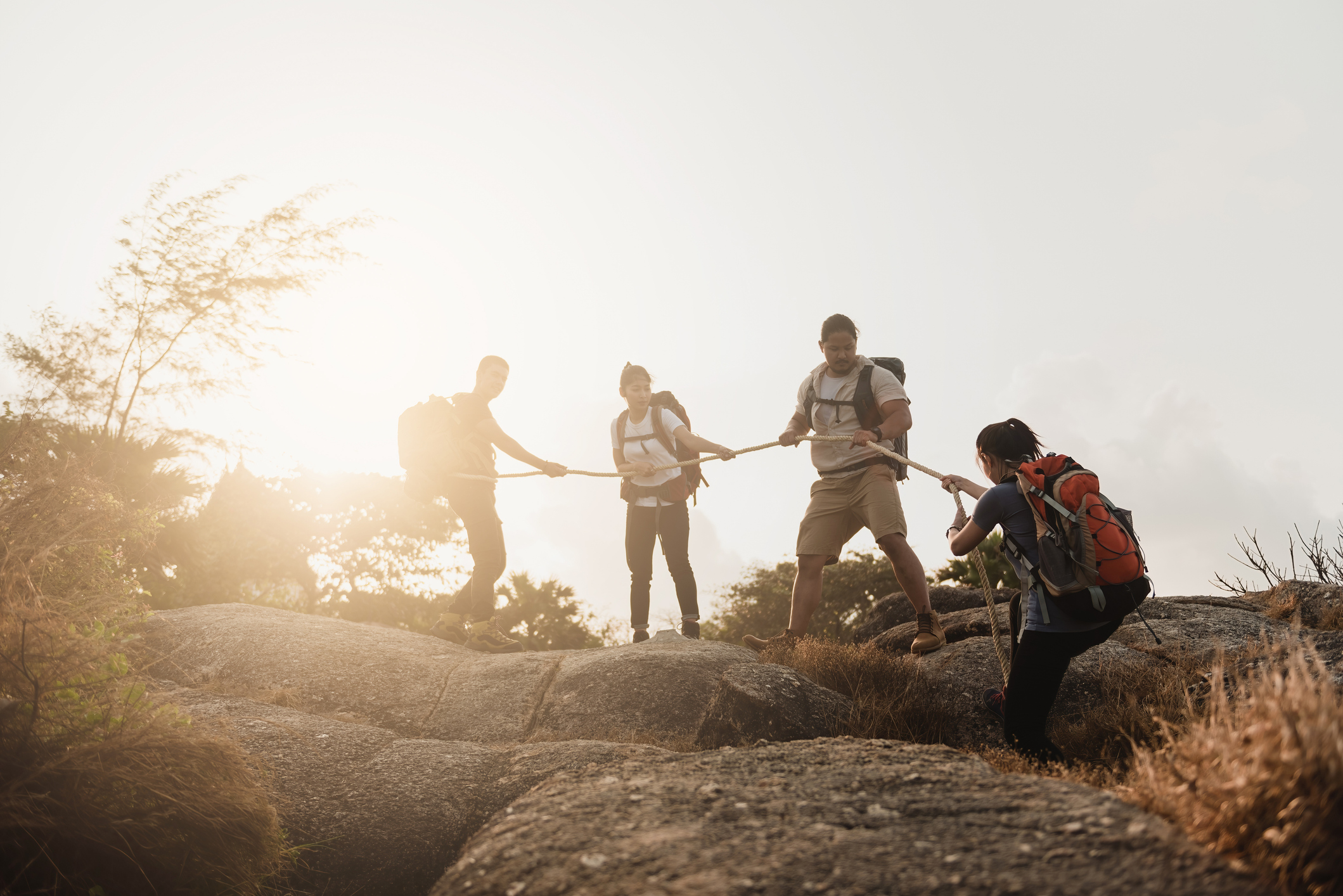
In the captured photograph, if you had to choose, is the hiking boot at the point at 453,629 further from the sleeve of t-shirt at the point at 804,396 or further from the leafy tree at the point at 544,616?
the leafy tree at the point at 544,616

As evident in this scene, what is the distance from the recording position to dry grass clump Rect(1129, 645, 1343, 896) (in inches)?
64.7

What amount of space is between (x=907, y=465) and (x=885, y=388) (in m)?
0.60

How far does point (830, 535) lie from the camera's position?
19.4ft

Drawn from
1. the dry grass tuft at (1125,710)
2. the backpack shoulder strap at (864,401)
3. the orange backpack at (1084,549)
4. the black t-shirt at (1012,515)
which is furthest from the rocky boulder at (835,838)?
the backpack shoulder strap at (864,401)

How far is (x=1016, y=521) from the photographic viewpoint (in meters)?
3.69

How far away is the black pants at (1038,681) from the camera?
359cm

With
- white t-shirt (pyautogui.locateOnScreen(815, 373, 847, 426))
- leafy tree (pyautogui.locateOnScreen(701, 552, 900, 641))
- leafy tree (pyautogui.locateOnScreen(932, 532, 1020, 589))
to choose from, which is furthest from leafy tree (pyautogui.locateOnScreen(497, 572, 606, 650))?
white t-shirt (pyautogui.locateOnScreen(815, 373, 847, 426))

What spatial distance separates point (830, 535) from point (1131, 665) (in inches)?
84.4

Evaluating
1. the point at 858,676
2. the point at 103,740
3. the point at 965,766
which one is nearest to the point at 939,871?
the point at 965,766

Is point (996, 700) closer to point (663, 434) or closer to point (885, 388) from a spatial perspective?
point (885, 388)

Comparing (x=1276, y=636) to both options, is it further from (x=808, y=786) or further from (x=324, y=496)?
(x=324, y=496)

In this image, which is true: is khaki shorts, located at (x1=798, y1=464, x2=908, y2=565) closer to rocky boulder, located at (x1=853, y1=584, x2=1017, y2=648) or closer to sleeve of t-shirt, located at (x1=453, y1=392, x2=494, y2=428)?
rocky boulder, located at (x1=853, y1=584, x2=1017, y2=648)

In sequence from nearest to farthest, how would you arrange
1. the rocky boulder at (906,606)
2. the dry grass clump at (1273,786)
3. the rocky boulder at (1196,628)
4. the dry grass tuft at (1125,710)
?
the dry grass clump at (1273,786) < the dry grass tuft at (1125,710) < the rocky boulder at (1196,628) < the rocky boulder at (906,606)

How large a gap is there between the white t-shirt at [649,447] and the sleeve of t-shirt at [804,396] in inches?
52.6
